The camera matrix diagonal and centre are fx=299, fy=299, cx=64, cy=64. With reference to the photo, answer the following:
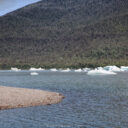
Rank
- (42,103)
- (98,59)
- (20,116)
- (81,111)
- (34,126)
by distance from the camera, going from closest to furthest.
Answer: (34,126), (20,116), (81,111), (42,103), (98,59)


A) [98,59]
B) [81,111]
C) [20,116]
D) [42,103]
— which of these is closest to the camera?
[20,116]

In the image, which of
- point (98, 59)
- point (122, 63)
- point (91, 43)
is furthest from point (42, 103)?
point (91, 43)

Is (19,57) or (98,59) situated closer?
(98,59)

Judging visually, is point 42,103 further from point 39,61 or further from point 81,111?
point 39,61

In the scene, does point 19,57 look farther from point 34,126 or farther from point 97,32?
point 34,126

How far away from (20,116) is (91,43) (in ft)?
520

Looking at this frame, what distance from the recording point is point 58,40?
19550cm

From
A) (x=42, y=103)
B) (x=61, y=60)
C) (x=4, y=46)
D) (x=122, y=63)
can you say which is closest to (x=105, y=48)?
(x=61, y=60)

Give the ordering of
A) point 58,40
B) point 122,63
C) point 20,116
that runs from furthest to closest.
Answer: point 58,40
point 122,63
point 20,116

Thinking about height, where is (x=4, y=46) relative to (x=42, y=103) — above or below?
above

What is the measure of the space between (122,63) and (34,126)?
A: 114 metres

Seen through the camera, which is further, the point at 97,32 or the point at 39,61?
the point at 97,32

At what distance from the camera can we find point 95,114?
827 inches

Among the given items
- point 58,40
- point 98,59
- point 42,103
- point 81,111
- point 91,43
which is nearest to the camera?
point 81,111
